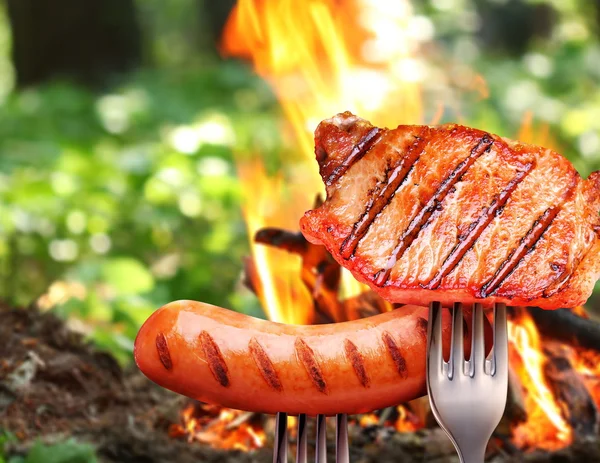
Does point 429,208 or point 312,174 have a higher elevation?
point 429,208

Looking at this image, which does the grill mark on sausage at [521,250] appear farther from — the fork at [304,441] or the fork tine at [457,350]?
the fork at [304,441]

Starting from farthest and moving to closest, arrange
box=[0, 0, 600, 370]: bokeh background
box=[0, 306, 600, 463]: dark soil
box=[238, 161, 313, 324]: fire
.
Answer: box=[0, 0, 600, 370]: bokeh background
box=[238, 161, 313, 324]: fire
box=[0, 306, 600, 463]: dark soil

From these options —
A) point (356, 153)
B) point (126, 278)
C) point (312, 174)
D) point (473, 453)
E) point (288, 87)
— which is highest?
point (288, 87)

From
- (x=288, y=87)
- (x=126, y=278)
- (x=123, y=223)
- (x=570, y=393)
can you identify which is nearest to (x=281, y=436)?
(x=570, y=393)

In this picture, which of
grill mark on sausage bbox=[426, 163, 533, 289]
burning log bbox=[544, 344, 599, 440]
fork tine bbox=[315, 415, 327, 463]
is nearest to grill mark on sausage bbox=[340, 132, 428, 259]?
grill mark on sausage bbox=[426, 163, 533, 289]

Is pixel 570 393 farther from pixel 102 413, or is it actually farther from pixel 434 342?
pixel 102 413

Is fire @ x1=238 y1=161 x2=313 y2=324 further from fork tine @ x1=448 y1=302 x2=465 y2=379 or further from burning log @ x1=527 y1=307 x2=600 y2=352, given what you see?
fork tine @ x1=448 y1=302 x2=465 y2=379

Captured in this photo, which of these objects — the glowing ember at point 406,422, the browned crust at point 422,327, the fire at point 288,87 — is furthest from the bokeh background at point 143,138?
the browned crust at point 422,327
